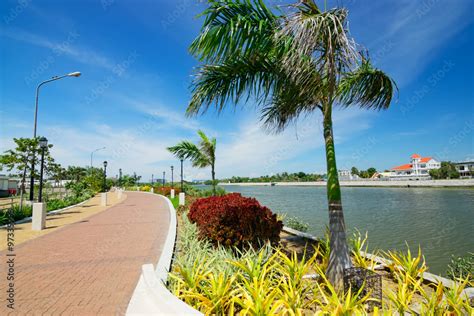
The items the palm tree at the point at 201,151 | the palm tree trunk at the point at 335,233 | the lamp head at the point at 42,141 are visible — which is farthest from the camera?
the palm tree at the point at 201,151

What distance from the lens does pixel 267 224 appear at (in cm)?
544

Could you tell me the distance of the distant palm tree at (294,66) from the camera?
131 inches

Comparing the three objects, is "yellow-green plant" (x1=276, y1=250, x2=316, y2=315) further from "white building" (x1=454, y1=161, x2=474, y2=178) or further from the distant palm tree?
"white building" (x1=454, y1=161, x2=474, y2=178)

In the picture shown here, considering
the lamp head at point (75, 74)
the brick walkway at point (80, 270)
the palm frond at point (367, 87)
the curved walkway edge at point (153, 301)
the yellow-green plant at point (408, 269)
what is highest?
the lamp head at point (75, 74)

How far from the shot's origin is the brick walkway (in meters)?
3.49

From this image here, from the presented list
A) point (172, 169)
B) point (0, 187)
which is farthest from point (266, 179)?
point (0, 187)

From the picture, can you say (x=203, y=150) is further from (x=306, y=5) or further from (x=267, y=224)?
(x=306, y=5)

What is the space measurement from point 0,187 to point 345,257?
138 ft

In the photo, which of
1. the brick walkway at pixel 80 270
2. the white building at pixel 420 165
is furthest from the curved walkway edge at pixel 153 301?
the white building at pixel 420 165

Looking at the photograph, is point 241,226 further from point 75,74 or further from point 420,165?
point 420,165

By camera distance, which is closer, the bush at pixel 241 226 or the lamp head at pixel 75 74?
the bush at pixel 241 226

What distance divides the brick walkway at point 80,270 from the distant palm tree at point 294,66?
10.9 feet

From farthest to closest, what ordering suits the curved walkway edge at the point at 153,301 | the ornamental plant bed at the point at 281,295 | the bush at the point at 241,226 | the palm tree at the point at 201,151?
the palm tree at the point at 201,151 → the bush at the point at 241,226 → the ornamental plant bed at the point at 281,295 → the curved walkway edge at the point at 153,301

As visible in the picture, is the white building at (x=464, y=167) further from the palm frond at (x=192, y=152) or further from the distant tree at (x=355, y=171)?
the palm frond at (x=192, y=152)
